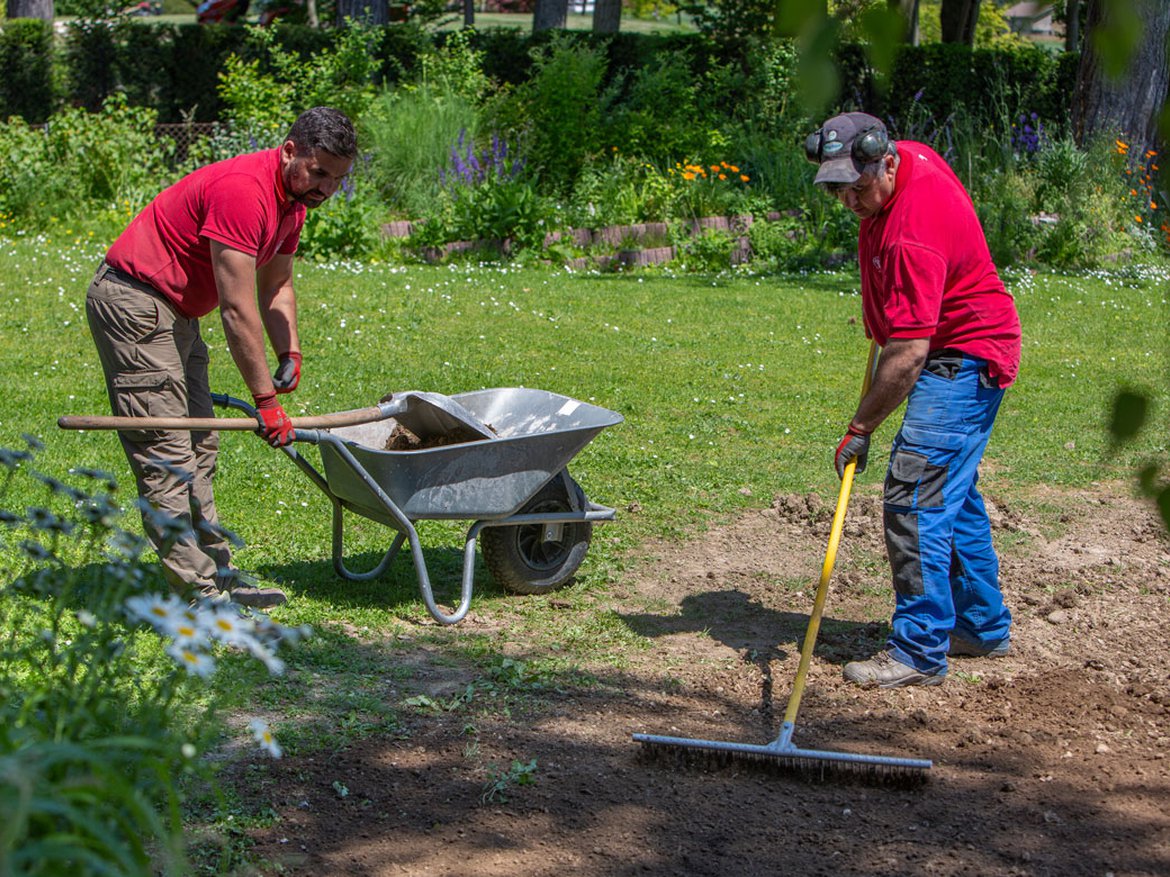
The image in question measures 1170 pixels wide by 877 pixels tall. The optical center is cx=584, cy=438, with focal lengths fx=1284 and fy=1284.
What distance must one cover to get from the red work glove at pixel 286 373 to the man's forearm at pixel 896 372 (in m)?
2.17

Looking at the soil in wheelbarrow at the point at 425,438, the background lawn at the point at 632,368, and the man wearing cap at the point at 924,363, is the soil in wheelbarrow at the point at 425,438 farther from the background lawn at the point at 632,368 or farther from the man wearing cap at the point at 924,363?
the man wearing cap at the point at 924,363

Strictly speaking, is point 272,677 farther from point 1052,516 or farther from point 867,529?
point 1052,516

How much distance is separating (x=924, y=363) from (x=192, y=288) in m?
2.58

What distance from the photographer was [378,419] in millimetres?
4676

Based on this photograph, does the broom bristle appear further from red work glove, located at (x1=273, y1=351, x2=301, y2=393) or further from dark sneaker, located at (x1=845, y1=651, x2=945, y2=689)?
red work glove, located at (x1=273, y1=351, x2=301, y2=393)

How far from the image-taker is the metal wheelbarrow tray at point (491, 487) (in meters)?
4.74

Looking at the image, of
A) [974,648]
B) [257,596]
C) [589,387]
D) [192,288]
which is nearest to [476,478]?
[257,596]

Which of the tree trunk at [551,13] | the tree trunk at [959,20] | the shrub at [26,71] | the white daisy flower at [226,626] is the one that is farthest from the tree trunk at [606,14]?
the white daisy flower at [226,626]

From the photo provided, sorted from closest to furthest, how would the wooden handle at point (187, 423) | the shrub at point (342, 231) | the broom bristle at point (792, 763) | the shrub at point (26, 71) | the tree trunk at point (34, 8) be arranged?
the broom bristle at point (792, 763)
the wooden handle at point (187, 423)
the shrub at point (342, 231)
the shrub at point (26, 71)
the tree trunk at point (34, 8)

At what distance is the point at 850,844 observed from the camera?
3.44m

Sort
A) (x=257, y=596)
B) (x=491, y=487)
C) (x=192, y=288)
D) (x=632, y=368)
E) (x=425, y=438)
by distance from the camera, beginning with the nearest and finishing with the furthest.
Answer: (x=192, y=288) < (x=491, y=487) < (x=257, y=596) < (x=425, y=438) < (x=632, y=368)

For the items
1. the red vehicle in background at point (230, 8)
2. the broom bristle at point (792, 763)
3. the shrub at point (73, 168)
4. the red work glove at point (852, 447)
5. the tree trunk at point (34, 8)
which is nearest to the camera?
the broom bristle at point (792, 763)

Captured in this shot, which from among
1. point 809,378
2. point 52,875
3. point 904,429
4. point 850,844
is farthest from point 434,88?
point 52,875

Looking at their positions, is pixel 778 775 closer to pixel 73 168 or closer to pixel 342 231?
pixel 342 231
